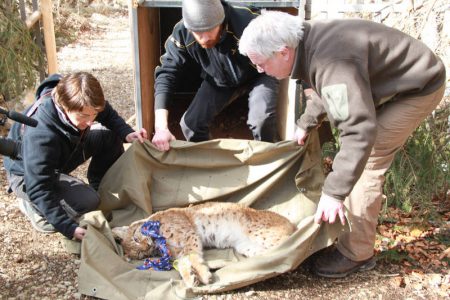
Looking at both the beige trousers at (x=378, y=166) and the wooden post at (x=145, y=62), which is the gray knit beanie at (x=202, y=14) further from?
the beige trousers at (x=378, y=166)

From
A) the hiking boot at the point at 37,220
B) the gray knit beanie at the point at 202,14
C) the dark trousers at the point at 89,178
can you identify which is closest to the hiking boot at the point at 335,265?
the dark trousers at the point at 89,178

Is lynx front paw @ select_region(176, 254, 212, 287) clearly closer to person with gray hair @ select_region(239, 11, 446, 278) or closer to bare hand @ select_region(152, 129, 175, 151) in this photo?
person with gray hair @ select_region(239, 11, 446, 278)

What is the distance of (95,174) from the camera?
4203 mm

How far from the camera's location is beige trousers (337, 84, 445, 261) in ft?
9.66

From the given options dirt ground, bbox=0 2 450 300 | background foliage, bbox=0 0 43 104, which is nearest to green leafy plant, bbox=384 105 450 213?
dirt ground, bbox=0 2 450 300

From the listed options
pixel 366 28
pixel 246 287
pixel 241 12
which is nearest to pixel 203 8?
pixel 241 12

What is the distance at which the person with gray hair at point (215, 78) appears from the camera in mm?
3890

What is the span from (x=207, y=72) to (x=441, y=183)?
84.9 inches

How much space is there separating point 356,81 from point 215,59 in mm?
1842

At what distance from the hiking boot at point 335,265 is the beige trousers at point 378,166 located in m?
0.04

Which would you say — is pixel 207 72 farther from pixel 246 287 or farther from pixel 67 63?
pixel 67 63

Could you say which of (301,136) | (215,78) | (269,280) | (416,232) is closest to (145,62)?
(215,78)

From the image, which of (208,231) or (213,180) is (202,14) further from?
(208,231)

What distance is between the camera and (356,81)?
2475 millimetres
